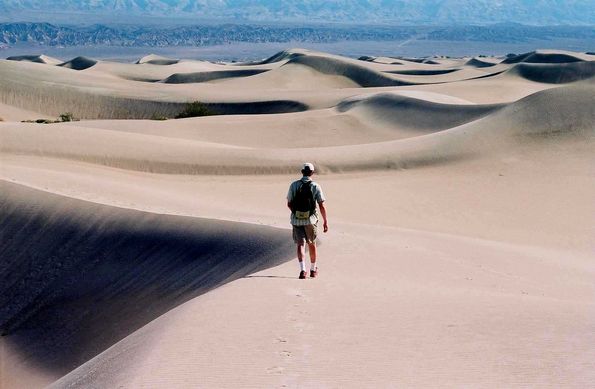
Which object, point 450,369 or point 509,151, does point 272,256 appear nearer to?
point 450,369

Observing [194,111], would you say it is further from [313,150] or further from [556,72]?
[556,72]

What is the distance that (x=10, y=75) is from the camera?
64.2m

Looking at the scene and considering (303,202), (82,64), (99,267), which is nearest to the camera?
(303,202)

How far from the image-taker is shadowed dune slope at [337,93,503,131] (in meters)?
37.9

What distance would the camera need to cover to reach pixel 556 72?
66.3 metres

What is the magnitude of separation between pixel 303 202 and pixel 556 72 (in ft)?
203

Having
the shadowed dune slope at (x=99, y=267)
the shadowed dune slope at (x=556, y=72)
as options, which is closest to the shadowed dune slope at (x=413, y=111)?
the shadowed dune slope at (x=99, y=267)

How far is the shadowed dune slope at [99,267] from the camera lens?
1114 centimetres

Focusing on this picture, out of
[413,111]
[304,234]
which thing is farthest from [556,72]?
[304,234]

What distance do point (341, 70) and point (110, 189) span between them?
6328 cm

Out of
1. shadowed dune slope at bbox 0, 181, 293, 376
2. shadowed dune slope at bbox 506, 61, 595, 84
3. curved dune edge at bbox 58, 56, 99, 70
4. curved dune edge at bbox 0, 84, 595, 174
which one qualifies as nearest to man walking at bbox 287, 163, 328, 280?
shadowed dune slope at bbox 0, 181, 293, 376

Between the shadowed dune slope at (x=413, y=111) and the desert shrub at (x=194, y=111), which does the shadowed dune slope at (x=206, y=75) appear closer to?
the desert shrub at (x=194, y=111)

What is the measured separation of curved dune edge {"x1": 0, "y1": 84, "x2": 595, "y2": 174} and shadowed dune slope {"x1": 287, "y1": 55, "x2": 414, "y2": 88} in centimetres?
4587

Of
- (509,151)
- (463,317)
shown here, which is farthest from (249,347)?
(509,151)
